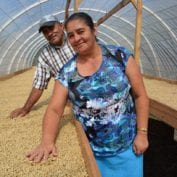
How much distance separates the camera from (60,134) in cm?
376

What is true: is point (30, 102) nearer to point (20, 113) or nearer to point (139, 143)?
point (20, 113)

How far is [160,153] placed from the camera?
8.76 metres

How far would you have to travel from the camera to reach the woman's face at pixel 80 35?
8.98 feet

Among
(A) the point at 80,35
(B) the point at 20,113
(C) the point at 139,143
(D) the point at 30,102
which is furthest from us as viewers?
(B) the point at 20,113

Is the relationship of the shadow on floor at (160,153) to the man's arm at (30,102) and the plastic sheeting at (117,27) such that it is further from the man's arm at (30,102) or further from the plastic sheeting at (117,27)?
the man's arm at (30,102)

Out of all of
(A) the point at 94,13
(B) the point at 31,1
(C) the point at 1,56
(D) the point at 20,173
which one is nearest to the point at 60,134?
(D) the point at 20,173

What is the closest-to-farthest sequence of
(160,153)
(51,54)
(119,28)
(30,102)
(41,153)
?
1. (41,153)
2. (51,54)
3. (30,102)
4. (160,153)
5. (119,28)

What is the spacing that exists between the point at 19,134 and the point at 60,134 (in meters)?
0.52

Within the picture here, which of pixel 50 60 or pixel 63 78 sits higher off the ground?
pixel 63 78

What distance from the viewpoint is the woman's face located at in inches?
108

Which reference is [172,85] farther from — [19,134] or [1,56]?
[1,56]

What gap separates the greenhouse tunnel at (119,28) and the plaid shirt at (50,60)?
175 inches

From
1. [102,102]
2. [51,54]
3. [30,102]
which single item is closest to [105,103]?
[102,102]

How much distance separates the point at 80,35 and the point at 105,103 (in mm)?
543
